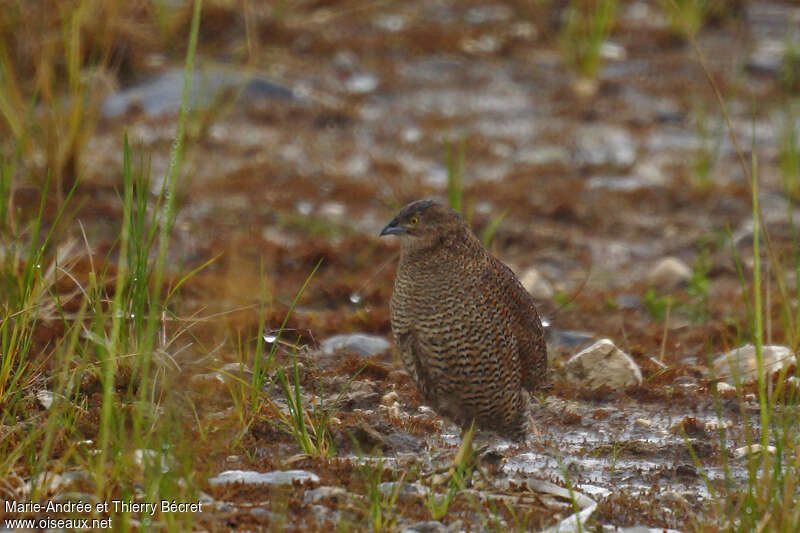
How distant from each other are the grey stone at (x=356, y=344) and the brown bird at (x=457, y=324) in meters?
1.58

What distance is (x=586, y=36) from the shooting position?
13.4 m

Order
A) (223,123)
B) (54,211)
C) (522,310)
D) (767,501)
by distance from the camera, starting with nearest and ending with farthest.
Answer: (767,501), (522,310), (54,211), (223,123)

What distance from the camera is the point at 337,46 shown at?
13.5m

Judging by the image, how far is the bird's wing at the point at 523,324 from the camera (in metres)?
5.03

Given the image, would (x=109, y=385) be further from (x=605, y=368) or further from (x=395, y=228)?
(x=605, y=368)

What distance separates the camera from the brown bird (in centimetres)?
475

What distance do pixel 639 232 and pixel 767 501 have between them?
642cm

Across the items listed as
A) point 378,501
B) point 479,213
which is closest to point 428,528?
point 378,501

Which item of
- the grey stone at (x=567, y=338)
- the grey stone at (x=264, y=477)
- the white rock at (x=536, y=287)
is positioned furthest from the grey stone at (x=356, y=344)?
the grey stone at (x=264, y=477)

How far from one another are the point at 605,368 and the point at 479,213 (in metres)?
3.95

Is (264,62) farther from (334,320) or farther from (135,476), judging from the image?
(135,476)

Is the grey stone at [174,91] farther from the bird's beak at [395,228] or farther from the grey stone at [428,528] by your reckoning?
the grey stone at [428,528]

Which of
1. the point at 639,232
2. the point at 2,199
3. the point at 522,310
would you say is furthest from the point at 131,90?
the point at 522,310

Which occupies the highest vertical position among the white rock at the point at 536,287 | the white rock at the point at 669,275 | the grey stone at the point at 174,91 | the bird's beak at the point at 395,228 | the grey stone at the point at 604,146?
the bird's beak at the point at 395,228
